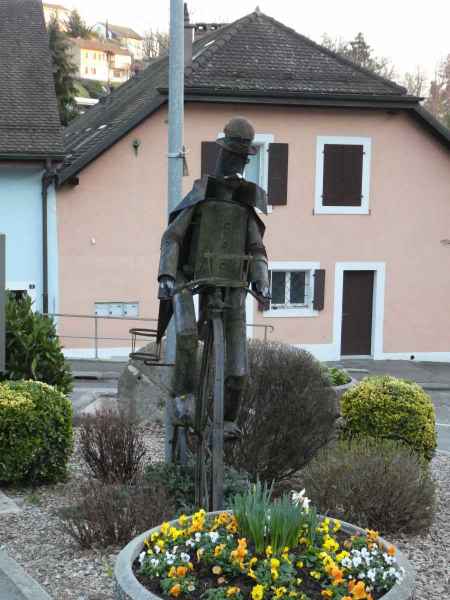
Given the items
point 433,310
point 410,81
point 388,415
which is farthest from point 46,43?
point 410,81

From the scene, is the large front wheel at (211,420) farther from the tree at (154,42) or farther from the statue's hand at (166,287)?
the tree at (154,42)

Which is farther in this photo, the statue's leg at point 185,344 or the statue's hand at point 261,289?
the statue's hand at point 261,289

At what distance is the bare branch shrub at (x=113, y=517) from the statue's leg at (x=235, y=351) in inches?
34.1

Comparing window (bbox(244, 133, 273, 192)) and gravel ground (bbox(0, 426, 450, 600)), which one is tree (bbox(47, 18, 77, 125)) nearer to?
window (bbox(244, 133, 273, 192))

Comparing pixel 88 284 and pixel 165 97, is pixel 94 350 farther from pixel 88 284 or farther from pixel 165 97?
pixel 165 97

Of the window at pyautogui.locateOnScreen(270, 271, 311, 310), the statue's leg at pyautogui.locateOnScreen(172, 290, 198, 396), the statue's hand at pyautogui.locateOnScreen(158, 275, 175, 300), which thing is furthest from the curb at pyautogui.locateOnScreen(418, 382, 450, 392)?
the statue's hand at pyautogui.locateOnScreen(158, 275, 175, 300)

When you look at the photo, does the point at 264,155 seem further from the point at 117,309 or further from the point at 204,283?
the point at 204,283

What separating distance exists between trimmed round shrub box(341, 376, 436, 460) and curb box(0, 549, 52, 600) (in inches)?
152

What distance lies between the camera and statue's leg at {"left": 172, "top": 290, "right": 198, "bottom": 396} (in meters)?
6.08

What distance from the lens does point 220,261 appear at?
246 inches

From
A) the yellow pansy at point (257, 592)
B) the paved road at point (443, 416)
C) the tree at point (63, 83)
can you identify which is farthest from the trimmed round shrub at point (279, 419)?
the tree at point (63, 83)

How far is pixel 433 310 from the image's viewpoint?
23.6 meters

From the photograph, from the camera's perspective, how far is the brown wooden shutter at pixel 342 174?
866 inches

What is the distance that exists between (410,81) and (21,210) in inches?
1799
